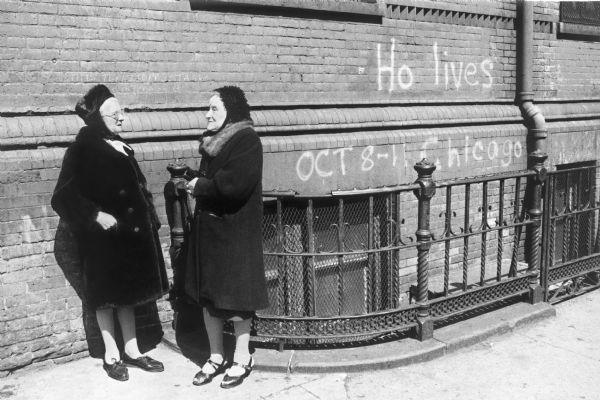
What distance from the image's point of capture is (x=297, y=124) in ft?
17.4

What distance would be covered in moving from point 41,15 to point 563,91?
6247mm

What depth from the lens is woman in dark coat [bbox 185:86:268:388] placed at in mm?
3709

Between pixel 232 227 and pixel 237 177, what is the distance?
1.09 feet

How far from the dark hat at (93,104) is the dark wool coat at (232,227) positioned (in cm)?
74

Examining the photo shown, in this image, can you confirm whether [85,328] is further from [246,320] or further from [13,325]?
[246,320]

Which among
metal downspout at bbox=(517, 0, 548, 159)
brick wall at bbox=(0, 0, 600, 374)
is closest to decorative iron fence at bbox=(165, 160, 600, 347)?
brick wall at bbox=(0, 0, 600, 374)

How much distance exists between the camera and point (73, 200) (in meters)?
3.70

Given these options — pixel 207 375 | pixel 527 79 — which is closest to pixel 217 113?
pixel 207 375

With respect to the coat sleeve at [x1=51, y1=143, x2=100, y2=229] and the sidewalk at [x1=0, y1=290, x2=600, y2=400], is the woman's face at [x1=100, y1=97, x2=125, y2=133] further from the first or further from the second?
the sidewalk at [x1=0, y1=290, x2=600, y2=400]

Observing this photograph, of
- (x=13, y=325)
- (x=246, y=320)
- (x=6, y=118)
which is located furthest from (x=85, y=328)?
(x=6, y=118)

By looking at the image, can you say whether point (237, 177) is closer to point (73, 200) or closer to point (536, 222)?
point (73, 200)

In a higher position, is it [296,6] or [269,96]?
[296,6]

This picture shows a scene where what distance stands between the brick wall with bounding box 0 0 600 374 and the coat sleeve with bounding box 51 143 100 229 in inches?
17.7

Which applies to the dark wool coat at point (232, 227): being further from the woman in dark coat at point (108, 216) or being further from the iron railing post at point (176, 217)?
the iron railing post at point (176, 217)
